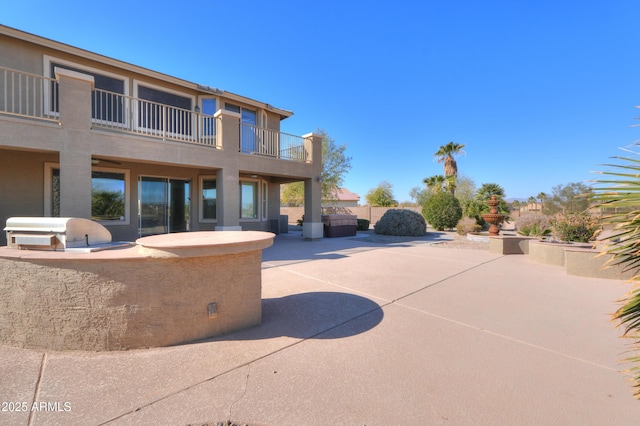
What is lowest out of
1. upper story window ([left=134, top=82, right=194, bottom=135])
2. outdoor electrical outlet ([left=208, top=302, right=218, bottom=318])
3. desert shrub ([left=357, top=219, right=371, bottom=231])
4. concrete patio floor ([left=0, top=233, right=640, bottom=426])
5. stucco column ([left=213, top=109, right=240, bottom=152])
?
concrete patio floor ([left=0, top=233, right=640, bottom=426])

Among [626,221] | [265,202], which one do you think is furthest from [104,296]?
[265,202]

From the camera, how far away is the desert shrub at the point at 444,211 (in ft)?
62.1

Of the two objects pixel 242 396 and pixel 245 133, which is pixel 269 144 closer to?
pixel 245 133

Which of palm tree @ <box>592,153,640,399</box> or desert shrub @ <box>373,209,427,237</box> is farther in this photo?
desert shrub @ <box>373,209,427,237</box>

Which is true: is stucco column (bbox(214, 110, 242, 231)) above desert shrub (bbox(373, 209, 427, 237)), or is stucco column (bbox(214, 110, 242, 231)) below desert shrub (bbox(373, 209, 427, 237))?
above

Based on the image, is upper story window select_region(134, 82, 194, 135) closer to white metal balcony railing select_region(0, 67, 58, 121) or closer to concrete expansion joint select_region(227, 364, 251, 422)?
white metal balcony railing select_region(0, 67, 58, 121)

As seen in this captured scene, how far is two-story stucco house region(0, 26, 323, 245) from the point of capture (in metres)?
6.62

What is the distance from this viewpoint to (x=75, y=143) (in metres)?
6.68

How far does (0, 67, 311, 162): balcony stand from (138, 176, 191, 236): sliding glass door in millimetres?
1933

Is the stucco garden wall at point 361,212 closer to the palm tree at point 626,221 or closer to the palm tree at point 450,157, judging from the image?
the palm tree at point 450,157

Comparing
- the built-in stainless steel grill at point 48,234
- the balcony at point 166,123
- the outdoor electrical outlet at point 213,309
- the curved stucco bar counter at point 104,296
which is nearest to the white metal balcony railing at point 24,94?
the balcony at point 166,123

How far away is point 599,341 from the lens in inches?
137

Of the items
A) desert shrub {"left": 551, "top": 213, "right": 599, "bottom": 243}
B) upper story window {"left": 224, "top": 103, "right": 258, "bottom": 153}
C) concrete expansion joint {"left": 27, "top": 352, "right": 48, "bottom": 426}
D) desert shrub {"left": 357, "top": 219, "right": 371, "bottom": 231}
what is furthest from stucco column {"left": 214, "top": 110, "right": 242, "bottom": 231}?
desert shrub {"left": 357, "top": 219, "right": 371, "bottom": 231}

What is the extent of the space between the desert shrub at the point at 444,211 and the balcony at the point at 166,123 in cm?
1127
